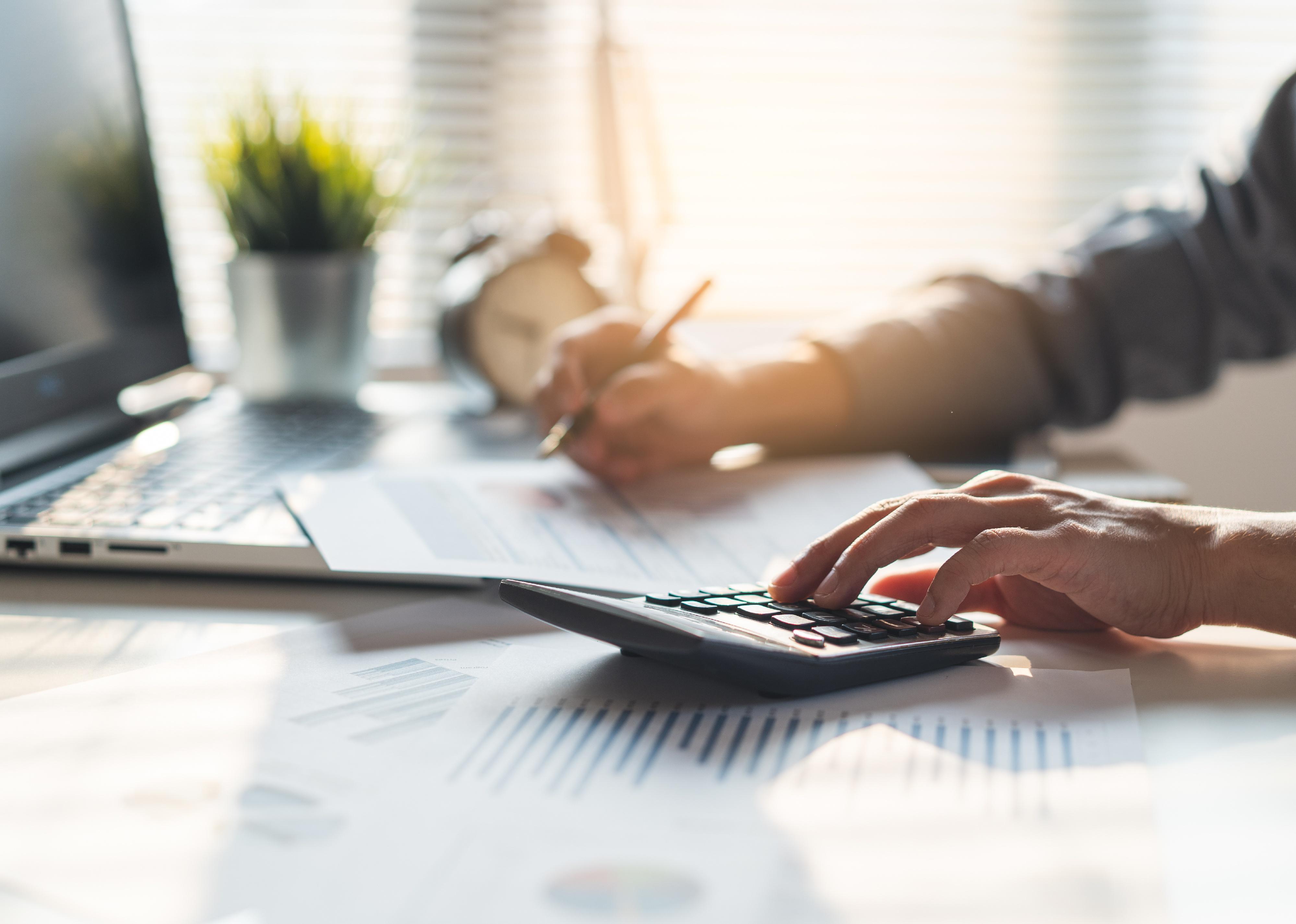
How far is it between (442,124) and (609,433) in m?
0.94

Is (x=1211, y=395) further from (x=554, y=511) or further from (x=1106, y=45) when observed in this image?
(x=554, y=511)

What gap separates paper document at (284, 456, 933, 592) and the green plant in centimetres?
42

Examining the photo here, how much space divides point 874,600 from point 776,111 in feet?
4.24

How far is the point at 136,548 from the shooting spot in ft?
1.85

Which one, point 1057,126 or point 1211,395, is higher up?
point 1057,126

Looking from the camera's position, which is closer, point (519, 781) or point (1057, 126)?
point (519, 781)

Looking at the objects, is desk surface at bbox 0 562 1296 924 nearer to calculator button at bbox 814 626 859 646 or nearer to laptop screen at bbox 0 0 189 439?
calculator button at bbox 814 626 859 646

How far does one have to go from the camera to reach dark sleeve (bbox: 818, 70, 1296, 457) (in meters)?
0.90

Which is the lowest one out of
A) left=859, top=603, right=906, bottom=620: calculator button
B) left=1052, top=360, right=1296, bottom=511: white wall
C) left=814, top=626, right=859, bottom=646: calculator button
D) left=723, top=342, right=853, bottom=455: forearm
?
left=1052, top=360, right=1296, bottom=511: white wall

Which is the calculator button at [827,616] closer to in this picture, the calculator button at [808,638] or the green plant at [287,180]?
the calculator button at [808,638]

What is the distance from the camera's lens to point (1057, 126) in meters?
1.68

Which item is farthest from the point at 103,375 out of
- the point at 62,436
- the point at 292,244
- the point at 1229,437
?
the point at 1229,437

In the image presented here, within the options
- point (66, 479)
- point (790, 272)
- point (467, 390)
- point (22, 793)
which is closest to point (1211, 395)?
point (790, 272)

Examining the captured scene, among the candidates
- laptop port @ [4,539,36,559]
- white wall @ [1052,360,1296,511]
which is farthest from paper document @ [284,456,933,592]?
white wall @ [1052,360,1296,511]
